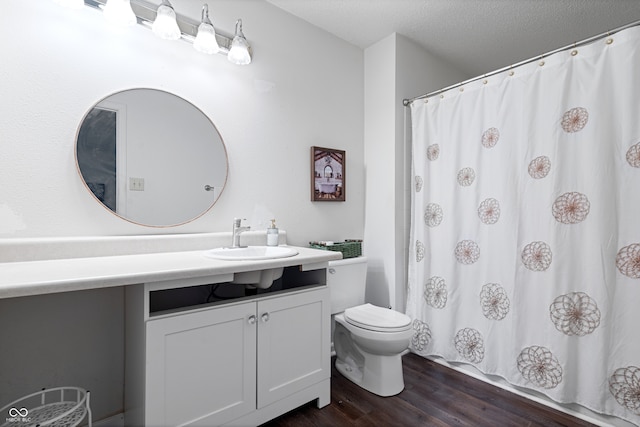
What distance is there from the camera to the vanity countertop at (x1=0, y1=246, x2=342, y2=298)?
943 millimetres

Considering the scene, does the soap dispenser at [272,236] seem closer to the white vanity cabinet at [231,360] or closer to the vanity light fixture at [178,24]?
the white vanity cabinet at [231,360]

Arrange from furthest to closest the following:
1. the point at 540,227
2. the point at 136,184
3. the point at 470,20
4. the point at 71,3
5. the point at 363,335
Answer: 1. the point at 470,20
2. the point at 363,335
3. the point at 540,227
4. the point at 136,184
5. the point at 71,3

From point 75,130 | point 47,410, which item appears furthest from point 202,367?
point 75,130

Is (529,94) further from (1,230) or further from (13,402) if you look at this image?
(13,402)

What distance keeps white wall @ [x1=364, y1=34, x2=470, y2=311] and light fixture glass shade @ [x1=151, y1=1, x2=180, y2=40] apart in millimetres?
1541

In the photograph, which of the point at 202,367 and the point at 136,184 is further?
the point at 136,184

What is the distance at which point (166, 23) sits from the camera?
1.57 m

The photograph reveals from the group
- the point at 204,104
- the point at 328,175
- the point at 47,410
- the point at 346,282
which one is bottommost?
the point at 47,410

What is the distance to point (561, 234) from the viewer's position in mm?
1646

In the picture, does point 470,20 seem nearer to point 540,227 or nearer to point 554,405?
point 540,227

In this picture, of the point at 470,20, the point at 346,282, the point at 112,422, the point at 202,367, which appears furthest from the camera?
the point at 470,20

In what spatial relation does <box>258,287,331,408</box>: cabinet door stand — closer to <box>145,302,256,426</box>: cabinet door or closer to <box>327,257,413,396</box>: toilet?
<box>145,302,256,426</box>: cabinet door

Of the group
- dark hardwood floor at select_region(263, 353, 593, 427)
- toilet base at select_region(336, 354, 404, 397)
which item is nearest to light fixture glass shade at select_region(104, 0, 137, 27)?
dark hardwood floor at select_region(263, 353, 593, 427)

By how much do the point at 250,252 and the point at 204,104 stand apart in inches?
35.8
